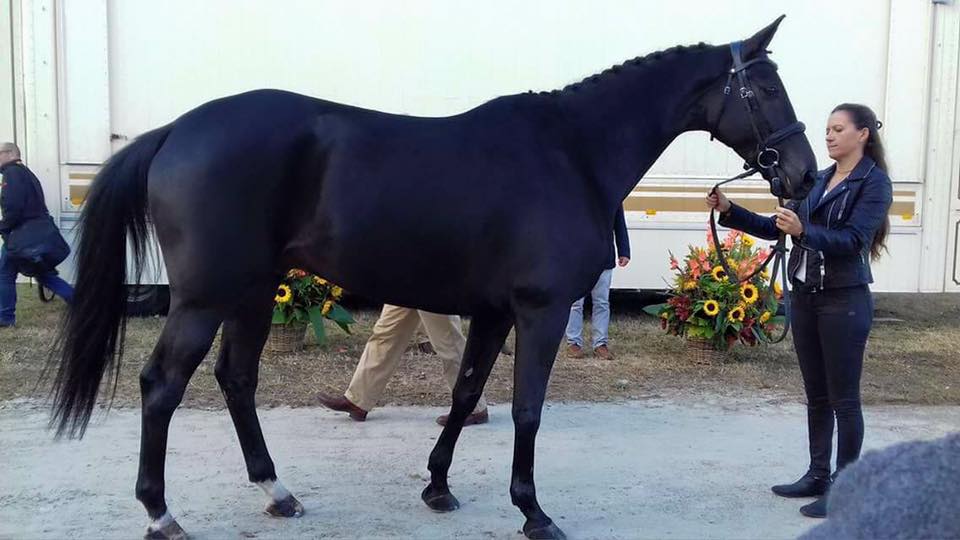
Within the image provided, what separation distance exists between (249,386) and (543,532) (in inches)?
56.1

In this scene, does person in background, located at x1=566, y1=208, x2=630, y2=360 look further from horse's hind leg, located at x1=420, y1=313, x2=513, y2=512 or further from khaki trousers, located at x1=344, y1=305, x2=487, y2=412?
horse's hind leg, located at x1=420, y1=313, x2=513, y2=512

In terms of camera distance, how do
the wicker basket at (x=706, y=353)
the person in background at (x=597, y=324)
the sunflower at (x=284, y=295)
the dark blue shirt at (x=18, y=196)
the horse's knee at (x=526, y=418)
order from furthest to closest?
the dark blue shirt at (x=18, y=196), the person in background at (x=597, y=324), the wicker basket at (x=706, y=353), the sunflower at (x=284, y=295), the horse's knee at (x=526, y=418)

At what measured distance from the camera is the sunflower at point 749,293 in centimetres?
670

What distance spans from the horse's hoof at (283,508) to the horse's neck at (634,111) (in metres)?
1.86

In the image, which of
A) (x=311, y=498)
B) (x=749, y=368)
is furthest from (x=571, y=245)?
(x=749, y=368)

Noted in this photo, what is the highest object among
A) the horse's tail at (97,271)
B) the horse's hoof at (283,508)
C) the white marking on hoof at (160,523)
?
the horse's tail at (97,271)

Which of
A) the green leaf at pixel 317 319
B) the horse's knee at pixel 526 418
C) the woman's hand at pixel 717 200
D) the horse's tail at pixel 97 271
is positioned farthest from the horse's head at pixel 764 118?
the green leaf at pixel 317 319

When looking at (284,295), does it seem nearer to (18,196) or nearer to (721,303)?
(18,196)

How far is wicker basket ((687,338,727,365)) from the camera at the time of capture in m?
6.82

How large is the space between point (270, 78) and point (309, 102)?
452 cm

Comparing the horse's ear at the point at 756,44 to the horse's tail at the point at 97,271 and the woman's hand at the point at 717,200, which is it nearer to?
the woman's hand at the point at 717,200

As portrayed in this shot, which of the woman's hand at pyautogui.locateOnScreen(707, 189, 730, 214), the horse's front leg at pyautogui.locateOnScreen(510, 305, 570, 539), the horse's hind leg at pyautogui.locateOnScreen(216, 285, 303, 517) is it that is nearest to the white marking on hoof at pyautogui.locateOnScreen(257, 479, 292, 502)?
the horse's hind leg at pyautogui.locateOnScreen(216, 285, 303, 517)

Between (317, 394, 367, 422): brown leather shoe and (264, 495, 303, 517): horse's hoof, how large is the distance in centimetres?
141

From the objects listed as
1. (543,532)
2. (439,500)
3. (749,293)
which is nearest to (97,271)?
(439,500)
